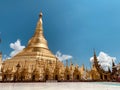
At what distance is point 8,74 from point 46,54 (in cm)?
1353

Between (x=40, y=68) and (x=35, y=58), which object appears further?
(x=35, y=58)

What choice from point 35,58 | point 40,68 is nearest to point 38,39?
point 35,58

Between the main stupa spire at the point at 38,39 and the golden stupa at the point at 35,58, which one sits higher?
the main stupa spire at the point at 38,39

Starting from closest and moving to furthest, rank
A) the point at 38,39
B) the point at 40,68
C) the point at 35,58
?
1. the point at 40,68
2. the point at 35,58
3. the point at 38,39

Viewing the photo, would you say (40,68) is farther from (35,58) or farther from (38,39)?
(38,39)

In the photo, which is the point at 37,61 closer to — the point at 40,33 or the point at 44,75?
the point at 44,75

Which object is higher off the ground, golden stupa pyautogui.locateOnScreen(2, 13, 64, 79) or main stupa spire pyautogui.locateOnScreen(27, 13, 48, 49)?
main stupa spire pyautogui.locateOnScreen(27, 13, 48, 49)

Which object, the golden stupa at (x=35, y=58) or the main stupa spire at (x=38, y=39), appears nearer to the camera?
the golden stupa at (x=35, y=58)

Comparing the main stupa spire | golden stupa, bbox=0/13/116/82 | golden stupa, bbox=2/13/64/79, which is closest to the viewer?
golden stupa, bbox=0/13/116/82

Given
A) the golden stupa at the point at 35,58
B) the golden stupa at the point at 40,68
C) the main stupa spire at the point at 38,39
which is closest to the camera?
the golden stupa at the point at 40,68

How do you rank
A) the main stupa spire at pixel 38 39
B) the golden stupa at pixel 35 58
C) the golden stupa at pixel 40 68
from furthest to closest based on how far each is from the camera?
the main stupa spire at pixel 38 39, the golden stupa at pixel 35 58, the golden stupa at pixel 40 68

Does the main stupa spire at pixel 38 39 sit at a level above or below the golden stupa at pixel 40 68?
above

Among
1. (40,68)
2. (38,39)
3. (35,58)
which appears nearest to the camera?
(40,68)

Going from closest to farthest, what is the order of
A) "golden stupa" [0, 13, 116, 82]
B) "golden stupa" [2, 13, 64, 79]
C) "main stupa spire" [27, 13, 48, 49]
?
"golden stupa" [0, 13, 116, 82]
"golden stupa" [2, 13, 64, 79]
"main stupa spire" [27, 13, 48, 49]
